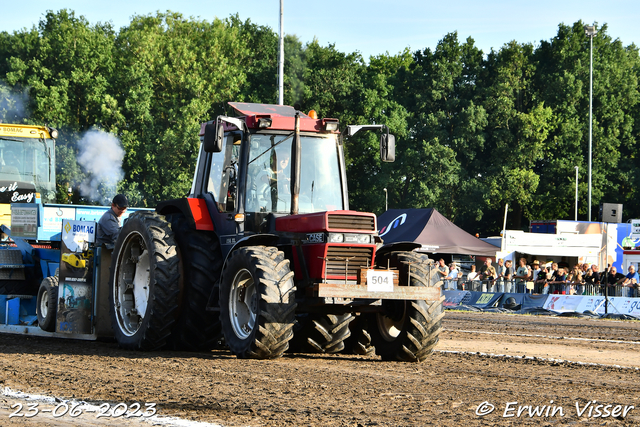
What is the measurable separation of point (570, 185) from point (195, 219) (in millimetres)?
54154

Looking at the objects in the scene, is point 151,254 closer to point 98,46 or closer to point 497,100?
point 98,46

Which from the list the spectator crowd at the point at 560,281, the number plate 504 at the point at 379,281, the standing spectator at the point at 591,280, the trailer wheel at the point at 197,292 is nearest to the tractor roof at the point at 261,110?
the trailer wheel at the point at 197,292

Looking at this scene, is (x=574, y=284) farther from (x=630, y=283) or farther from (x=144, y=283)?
(x=144, y=283)

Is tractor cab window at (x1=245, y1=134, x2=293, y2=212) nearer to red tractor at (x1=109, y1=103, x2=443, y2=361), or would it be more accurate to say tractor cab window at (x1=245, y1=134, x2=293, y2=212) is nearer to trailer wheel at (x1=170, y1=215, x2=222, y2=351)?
red tractor at (x1=109, y1=103, x2=443, y2=361)

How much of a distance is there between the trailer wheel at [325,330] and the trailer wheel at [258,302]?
85 centimetres

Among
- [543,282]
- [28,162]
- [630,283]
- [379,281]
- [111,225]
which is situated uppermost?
[28,162]

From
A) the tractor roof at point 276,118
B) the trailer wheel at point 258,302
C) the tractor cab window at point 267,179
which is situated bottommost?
the trailer wheel at point 258,302

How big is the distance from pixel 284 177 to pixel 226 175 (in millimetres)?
773

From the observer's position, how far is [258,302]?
28.5 feet

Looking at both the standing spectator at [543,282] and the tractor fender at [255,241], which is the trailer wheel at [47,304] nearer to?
the tractor fender at [255,241]

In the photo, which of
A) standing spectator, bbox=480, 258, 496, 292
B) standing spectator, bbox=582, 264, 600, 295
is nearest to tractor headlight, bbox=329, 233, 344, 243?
standing spectator, bbox=582, 264, 600, 295

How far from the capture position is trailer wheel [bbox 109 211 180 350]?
9806 mm

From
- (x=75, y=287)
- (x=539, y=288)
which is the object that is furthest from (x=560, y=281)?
(x=75, y=287)

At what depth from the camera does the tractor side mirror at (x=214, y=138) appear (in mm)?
9297
